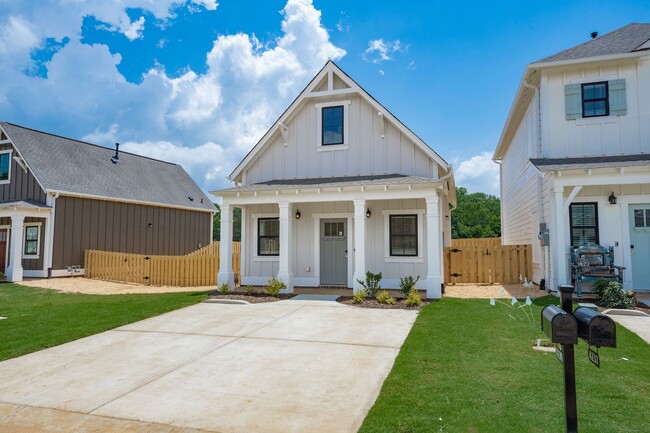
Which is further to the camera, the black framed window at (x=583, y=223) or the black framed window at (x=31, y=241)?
the black framed window at (x=31, y=241)

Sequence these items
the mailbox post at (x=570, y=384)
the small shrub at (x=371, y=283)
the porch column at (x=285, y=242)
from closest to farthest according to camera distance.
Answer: the mailbox post at (x=570, y=384) < the small shrub at (x=371, y=283) < the porch column at (x=285, y=242)

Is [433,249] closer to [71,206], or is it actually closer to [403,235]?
[403,235]

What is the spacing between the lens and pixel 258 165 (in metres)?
15.1

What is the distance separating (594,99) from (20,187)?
23.9 meters

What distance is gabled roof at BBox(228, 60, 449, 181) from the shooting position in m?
13.0

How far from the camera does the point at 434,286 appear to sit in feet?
36.0

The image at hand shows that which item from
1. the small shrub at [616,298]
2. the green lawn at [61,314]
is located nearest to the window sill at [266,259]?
the green lawn at [61,314]

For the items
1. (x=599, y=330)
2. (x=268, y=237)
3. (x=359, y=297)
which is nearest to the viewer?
(x=599, y=330)

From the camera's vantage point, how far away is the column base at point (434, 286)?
10961 millimetres

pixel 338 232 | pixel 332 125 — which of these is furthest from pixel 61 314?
pixel 332 125

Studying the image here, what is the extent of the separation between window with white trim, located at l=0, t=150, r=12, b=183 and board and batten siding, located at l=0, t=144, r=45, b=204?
21 centimetres

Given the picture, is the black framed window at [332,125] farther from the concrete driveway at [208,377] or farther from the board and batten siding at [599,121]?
the concrete driveway at [208,377]

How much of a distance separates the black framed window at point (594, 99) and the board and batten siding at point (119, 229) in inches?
828

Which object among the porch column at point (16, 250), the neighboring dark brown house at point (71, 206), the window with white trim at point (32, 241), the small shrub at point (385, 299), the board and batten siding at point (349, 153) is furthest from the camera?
the window with white trim at point (32, 241)
